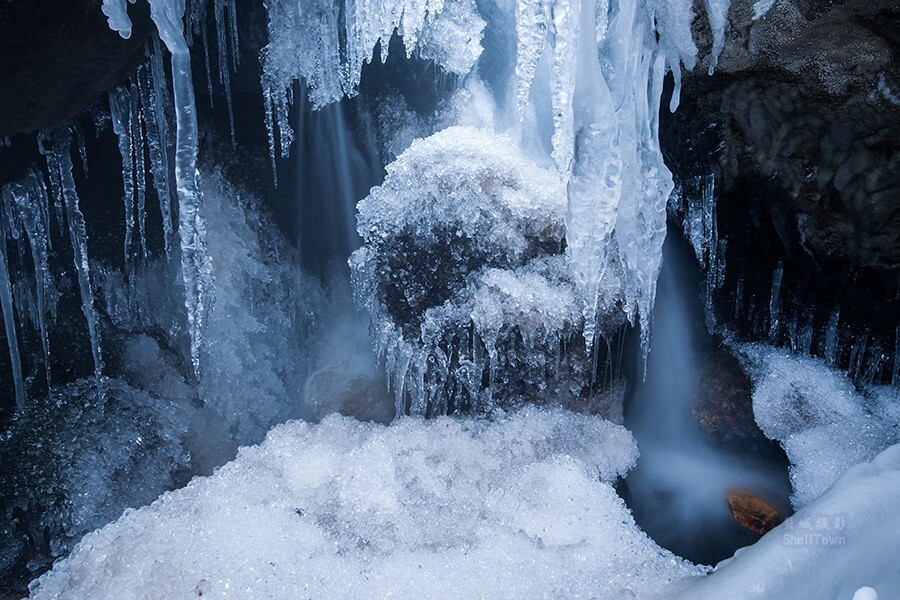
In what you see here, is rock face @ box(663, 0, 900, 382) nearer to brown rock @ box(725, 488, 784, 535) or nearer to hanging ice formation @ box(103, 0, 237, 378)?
brown rock @ box(725, 488, 784, 535)

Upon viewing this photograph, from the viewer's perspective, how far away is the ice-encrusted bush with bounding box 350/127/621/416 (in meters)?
3.61

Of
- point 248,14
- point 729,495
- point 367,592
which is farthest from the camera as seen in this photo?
point 248,14

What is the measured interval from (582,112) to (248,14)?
237 cm

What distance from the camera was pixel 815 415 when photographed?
3.56 meters

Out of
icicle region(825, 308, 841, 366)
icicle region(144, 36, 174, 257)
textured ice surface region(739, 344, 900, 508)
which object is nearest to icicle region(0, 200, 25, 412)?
icicle region(144, 36, 174, 257)

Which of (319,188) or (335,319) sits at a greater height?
(319,188)

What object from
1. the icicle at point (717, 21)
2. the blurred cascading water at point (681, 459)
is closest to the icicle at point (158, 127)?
the icicle at point (717, 21)

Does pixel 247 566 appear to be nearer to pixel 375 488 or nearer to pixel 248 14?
pixel 375 488

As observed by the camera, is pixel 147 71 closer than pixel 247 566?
No

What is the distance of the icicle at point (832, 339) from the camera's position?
11.8 feet

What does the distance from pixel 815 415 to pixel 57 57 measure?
14.9ft

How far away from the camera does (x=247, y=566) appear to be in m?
2.44

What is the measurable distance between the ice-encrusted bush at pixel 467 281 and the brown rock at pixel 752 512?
1220 millimetres

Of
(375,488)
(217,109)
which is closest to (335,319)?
(217,109)
